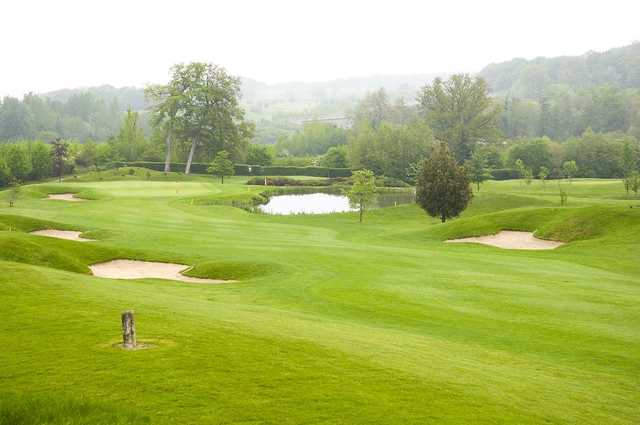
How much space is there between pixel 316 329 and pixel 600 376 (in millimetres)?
6272

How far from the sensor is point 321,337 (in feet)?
42.9

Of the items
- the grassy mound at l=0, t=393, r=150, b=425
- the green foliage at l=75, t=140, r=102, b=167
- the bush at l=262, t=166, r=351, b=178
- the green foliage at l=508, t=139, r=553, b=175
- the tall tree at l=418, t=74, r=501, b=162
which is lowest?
the grassy mound at l=0, t=393, r=150, b=425

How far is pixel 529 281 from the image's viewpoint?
2466 centimetres

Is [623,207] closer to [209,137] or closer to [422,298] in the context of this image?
[422,298]

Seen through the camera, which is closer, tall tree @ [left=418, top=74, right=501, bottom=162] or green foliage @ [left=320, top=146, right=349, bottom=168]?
tall tree @ [left=418, top=74, right=501, bottom=162]

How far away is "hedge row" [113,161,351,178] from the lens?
123750 mm

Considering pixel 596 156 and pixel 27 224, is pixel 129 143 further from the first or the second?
pixel 27 224

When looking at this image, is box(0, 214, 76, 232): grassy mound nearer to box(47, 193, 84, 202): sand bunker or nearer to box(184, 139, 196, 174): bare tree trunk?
box(47, 193, 84, 202): sand bunker

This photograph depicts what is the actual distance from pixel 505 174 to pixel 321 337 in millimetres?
114324

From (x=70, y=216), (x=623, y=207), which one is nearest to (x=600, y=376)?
(x=623, y=207)

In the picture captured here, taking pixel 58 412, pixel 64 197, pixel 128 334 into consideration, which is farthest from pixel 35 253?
pixel 64 197

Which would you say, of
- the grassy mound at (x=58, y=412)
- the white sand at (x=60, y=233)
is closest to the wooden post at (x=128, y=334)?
the grassy mound at (x=58, y=412)

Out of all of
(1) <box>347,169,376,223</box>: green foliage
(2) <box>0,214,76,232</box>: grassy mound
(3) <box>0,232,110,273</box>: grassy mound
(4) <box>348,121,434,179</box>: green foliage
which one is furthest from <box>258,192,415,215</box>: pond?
(3) <box>0,232,110,273</box>: grassy mound

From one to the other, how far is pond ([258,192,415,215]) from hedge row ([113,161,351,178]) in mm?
27568
